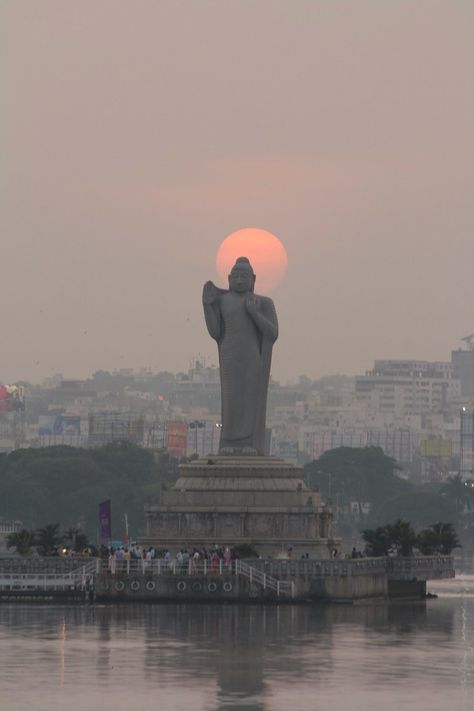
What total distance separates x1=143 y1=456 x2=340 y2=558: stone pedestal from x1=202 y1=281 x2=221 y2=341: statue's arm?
4.95m

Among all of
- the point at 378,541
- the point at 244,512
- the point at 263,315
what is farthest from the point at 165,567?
the point at 263,315

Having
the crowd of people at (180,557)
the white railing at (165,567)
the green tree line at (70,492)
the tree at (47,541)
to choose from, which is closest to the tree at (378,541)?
the crowd of people at (180,557)

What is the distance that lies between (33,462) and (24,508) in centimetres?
813

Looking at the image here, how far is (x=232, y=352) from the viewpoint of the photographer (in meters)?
83.4

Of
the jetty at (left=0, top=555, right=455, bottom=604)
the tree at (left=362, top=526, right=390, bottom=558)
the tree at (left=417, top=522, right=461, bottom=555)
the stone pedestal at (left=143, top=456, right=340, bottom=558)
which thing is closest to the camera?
the jetty at (left=0, top=555, right=455, bottom=604)

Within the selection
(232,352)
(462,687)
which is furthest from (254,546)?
(462,687)

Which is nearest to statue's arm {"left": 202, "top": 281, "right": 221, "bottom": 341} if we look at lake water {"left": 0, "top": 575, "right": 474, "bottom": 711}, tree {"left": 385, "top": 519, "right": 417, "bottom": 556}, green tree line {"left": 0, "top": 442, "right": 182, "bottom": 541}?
tree {"left": 385, "top": 519, "right": 417, "bottom": 556}

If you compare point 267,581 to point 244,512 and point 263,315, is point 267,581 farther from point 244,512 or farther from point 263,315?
point 263,315

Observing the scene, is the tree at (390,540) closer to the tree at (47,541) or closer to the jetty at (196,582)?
the jetty at (196,582)

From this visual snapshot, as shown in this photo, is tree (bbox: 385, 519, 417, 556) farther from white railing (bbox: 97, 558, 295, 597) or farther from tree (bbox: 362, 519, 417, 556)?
white railing (bbox: 97, 558, 295, 597)

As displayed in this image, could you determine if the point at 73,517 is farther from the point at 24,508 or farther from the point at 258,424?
the point at 258,424

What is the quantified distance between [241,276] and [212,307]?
4.57 feet

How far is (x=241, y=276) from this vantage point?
272 feet

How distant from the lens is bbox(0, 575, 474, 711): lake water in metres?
45.5
